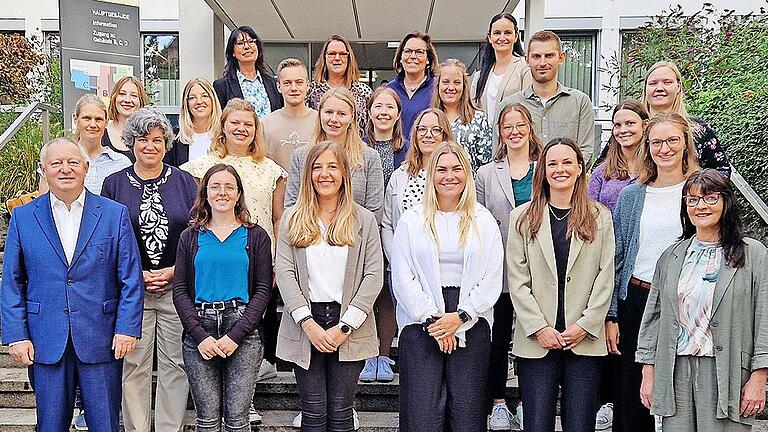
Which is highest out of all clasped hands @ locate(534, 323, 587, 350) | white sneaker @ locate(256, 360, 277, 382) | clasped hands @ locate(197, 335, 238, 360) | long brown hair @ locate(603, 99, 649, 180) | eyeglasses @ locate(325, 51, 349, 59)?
eyeglasses @ locate(325, 51, 349, 59)

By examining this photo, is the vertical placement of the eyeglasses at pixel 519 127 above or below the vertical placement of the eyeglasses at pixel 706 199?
above

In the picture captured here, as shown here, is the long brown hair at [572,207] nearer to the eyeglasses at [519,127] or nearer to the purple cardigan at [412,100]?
the eyeglasses at [519,127]

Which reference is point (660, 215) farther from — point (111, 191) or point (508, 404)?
point (111, 191)

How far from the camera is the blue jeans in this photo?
12.7 ft

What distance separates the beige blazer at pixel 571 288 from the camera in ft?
12.2

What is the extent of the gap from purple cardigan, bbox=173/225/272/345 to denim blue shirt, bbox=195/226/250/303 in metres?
0.03

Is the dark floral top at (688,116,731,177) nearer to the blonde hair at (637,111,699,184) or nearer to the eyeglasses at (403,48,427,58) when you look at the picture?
the blonde hair at (637,111,699,184)

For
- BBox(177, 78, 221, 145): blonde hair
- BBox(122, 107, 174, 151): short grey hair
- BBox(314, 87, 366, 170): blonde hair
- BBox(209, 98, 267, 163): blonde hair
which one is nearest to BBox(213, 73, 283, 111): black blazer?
BBox(177, 78, 221, 145): blonde hair

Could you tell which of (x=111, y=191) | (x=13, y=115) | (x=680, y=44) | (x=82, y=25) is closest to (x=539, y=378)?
(x=111, y=191)

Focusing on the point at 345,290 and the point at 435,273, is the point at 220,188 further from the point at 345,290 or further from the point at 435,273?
the point at 435,273

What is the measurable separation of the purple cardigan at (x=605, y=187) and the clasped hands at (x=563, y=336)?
0.86m

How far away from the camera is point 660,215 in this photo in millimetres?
3738

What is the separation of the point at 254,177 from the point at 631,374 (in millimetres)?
2427

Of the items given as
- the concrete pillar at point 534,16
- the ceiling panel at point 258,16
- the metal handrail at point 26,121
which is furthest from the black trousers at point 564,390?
the ceiling panel at point 258,16
